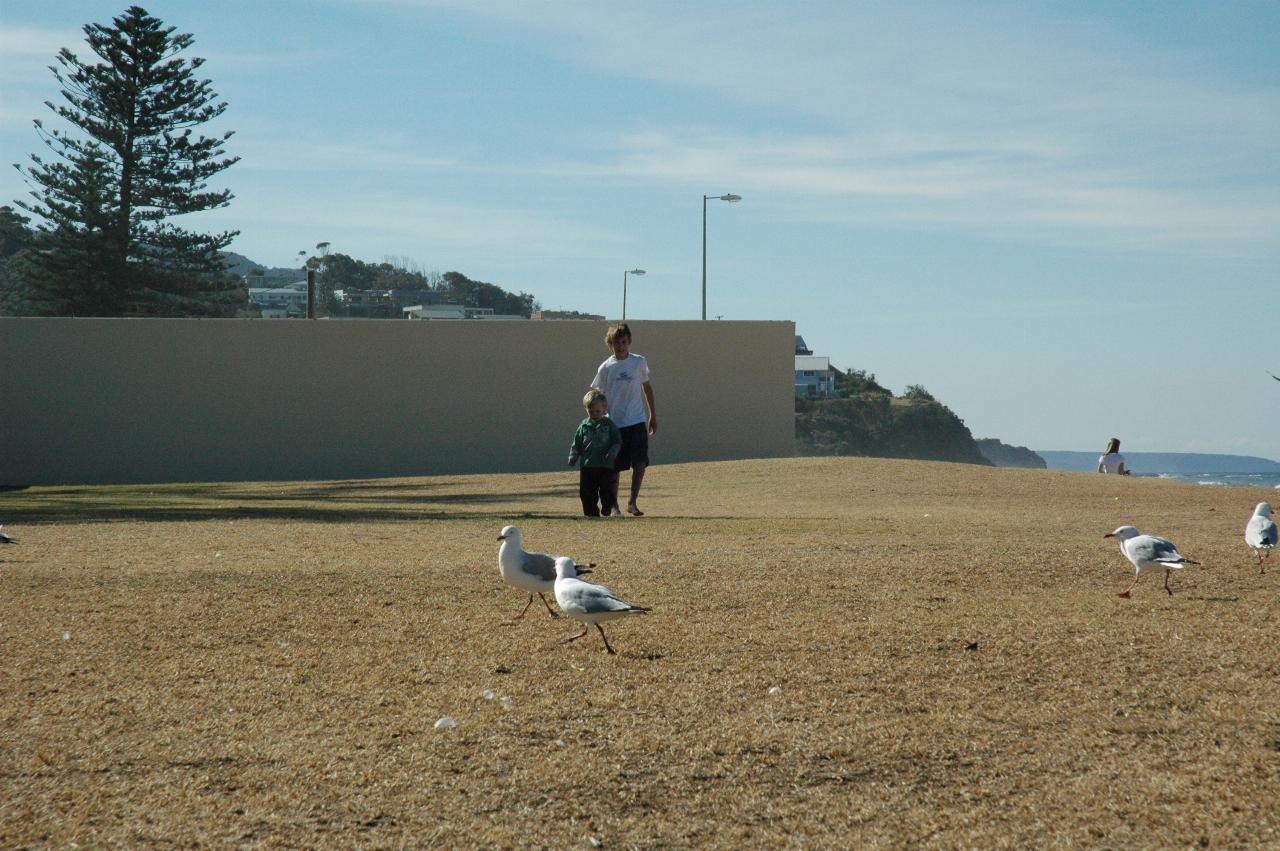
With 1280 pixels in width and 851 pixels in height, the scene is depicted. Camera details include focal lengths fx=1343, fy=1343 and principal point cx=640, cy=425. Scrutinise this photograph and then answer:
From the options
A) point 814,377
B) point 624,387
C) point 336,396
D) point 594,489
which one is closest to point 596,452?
point 594,489

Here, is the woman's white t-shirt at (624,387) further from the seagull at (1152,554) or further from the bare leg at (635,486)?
the seagull at (1152,554)

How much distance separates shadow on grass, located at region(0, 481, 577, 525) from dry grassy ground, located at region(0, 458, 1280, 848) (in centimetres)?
346

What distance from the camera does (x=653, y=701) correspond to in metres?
4.82

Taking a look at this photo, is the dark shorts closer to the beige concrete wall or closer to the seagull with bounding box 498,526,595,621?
the seagull with bounding box 498,526,595,621

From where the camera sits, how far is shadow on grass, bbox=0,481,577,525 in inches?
500

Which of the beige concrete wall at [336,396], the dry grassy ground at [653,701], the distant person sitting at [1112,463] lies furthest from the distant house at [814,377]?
the dry grassy ground at [653,701]

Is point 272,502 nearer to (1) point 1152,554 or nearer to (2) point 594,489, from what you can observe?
(2) point 594,489

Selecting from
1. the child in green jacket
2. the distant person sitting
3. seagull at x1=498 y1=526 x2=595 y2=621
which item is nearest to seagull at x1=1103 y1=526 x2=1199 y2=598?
seagull at x1=498 y1=526 x2=595 y2=621

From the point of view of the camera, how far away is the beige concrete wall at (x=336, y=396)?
974 inches

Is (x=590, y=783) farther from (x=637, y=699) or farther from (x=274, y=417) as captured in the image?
(x=274, y=417)

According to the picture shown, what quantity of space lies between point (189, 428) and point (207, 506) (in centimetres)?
1110

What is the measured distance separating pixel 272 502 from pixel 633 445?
5.63 meters

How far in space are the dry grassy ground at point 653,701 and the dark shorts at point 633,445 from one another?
2552 mm

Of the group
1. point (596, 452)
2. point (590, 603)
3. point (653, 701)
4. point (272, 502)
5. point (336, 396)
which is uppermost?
point (336, 396)
